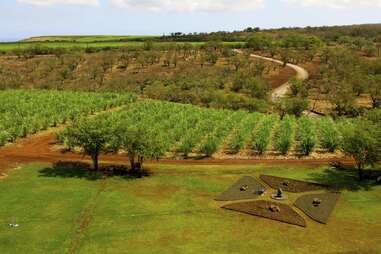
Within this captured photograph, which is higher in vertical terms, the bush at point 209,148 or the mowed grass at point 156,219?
the bush at point 209,148

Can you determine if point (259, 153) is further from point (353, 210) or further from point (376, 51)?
point (376, 51)

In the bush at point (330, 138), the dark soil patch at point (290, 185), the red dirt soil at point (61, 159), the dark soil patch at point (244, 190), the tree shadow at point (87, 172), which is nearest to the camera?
the dark soil patch at point (244, 190)

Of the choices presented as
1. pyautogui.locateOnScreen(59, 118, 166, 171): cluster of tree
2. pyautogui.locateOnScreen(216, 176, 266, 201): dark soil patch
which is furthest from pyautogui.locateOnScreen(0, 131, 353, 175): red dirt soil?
pyautogui.locateOnScreen(216, 176, 266, 201): dark soil patch

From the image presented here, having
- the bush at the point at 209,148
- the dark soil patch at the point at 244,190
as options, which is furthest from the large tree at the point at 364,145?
the bush at the point at 209,148

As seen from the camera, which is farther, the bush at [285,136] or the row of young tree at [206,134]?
the bush at [285,136]

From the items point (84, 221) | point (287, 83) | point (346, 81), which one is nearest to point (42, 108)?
point (84, 221)

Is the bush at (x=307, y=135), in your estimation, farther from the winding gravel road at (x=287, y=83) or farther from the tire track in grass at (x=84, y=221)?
the winding gravel road at (x=287, y=83)
